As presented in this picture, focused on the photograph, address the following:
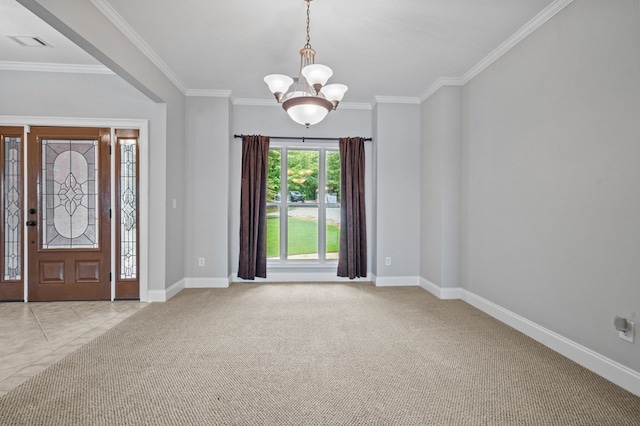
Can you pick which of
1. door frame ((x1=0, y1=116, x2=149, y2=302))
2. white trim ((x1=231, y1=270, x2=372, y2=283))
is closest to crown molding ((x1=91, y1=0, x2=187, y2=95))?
door frame ((x1=0, y1=116, x2=149, y2=302))

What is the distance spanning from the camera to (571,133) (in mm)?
2535

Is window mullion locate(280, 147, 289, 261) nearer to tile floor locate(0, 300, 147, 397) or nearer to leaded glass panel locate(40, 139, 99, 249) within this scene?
tile floor locate(0, 300, 147, 397)

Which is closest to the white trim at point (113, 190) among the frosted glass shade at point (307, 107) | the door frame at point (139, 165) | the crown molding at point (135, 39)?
the door frame at point (139, 165)

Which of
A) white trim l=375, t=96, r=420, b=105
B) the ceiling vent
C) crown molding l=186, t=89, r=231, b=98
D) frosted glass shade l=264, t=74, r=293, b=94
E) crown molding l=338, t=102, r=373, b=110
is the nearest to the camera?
frosted glass shade l=264, t=74, r=293, b=94

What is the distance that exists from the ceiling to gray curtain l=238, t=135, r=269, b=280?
1.00 m

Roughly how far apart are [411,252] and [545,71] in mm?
2864

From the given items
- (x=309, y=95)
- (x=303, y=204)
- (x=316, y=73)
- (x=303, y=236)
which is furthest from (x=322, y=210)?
(x=316, y=73)

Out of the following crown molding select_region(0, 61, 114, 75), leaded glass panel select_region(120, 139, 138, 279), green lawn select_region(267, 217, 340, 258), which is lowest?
green lawn select_region(267, 217, 340, 258)

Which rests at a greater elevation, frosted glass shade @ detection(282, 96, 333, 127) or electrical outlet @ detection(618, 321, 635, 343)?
frosted glass shade @ detection(282, 96, 333, 127)

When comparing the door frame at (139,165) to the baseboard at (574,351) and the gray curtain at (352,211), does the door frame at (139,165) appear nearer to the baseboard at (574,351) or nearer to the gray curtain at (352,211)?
the gray curtain at (352,211)

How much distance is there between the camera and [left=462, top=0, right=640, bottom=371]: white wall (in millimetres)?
2127

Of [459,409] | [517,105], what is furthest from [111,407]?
[517,105]

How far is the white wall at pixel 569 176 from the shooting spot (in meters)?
2.13

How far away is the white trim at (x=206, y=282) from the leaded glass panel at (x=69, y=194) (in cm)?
128
